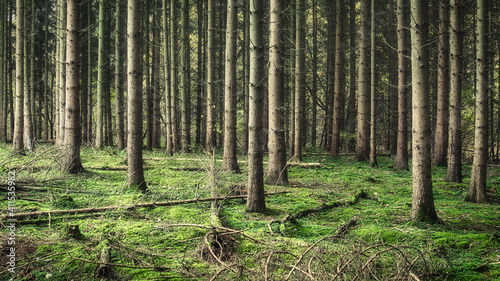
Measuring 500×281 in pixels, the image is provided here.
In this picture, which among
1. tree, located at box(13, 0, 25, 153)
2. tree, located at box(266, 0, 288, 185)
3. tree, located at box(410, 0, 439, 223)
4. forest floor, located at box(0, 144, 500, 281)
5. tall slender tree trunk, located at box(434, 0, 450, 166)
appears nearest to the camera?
forest floor, located at box(0, 144, 500, 281)

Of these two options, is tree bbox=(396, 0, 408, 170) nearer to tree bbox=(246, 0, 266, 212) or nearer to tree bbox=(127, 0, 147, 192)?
tree bbox=(246, 0, 266, 212)

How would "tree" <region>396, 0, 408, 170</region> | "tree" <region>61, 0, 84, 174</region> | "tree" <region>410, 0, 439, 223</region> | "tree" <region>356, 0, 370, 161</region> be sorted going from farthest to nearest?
"tree" <region>356, 0, 370, 161</region> < "tree" <region>396, 0, 408, 170</region> < "tree" <region>61, 0, 84, 174</region> < "tree" <region>410, 0, 439, 223</region>

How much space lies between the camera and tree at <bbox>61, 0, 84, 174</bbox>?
8.97 m

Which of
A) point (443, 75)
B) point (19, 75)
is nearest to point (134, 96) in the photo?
point (19, 75)

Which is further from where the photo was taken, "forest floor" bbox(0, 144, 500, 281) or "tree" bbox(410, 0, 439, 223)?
"tree" bbox(410, 0, 439, 223)

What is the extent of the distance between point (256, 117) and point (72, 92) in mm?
6009

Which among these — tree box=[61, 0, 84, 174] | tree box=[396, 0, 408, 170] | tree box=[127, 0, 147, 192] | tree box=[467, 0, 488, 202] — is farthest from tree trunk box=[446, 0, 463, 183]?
tree box=[61, 0, 84, 174]

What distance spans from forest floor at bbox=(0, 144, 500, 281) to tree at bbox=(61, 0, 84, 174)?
1.92 ft

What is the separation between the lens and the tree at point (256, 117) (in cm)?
602

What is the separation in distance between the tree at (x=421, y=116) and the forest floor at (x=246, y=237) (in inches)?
16.8

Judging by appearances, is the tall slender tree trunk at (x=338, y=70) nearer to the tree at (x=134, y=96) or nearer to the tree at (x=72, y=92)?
the tree at (x=134, y=96)

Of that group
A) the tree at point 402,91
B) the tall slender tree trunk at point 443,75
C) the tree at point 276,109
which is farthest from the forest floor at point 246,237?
the tree at point 402,91

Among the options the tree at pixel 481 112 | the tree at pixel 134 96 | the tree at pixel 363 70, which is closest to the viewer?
the tree at pixel 481 112

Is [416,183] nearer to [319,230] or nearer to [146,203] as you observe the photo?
[319,230]
